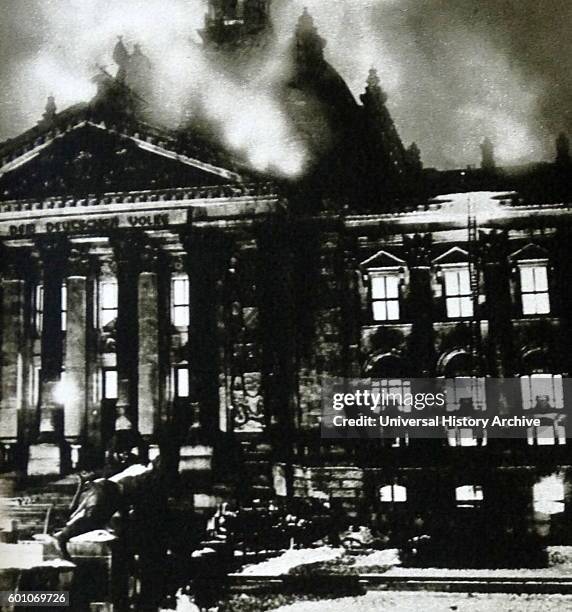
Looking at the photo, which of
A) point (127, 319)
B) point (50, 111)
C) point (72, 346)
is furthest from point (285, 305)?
point (50, 111)

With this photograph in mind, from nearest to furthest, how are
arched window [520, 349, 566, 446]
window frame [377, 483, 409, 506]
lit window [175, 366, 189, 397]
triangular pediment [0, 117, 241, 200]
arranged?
arched window [520, 349, 566, 446]
window frame [377, 483, 409, 506]
lit window [175, 366, 189, 397]
triangular pediment [0, 117, 241, 200]

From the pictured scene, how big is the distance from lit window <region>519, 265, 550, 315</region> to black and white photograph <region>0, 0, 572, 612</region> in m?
0.02

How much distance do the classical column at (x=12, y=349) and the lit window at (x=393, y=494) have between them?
2.64m

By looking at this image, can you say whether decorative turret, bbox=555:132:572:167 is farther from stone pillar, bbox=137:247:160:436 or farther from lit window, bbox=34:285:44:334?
lit window, bbox=34:285:44:334

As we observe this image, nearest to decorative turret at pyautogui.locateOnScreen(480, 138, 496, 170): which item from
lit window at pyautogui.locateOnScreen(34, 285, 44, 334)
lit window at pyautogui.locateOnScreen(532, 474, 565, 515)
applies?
lit window at pyautogui.locateOnScreen(532, 474, 565, 515)

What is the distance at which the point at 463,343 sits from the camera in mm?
5512

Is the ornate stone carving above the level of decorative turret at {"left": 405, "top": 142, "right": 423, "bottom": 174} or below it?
below

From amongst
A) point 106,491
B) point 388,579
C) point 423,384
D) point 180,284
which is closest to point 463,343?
point 423,384

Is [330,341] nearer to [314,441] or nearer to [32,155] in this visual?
[314,441]

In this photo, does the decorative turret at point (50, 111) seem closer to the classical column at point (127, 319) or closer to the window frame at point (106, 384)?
the classical column at point (127, 319)

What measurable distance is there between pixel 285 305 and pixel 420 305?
0.96 meters

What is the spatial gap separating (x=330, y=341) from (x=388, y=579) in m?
1.64

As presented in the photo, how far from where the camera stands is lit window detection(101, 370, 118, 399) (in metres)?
5.86

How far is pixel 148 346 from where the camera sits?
5.88 meters
